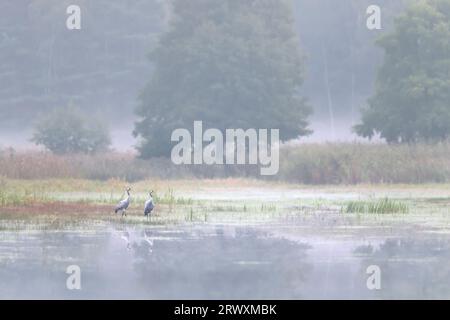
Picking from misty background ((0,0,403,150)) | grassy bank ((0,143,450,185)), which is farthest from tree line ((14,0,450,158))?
misty background ((0,0,403,150))

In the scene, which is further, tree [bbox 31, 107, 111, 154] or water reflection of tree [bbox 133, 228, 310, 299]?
tree [bbox 31, 107, 111, 154]

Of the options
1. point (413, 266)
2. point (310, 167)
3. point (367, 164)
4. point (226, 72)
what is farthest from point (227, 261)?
point (226, 72)

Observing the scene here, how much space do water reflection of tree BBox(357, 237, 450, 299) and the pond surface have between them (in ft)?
0.04

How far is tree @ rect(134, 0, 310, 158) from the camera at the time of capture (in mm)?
46188

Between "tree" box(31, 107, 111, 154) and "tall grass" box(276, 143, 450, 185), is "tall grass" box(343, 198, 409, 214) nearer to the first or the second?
"tall grass" box(276, 143, 450, 185)

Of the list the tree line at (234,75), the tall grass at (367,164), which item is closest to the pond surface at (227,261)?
the tall grass at (367,164)

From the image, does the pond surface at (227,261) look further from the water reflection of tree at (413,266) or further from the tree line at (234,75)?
the tree line at (234,75)

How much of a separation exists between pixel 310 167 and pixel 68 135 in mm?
15756

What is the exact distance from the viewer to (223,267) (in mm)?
18250

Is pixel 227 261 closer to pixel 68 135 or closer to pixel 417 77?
pixel 417 77

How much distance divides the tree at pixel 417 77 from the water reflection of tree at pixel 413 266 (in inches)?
876

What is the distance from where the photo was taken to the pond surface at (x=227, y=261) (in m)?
16.2

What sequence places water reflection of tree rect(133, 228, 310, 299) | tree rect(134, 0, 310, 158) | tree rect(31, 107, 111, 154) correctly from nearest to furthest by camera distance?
water reflection of tree rect(133, 228, 310, 299)
tree rect(134, 0, 310, 158)
tree rect(31, 107, 111, 154)

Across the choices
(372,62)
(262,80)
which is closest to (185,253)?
(262,80)
